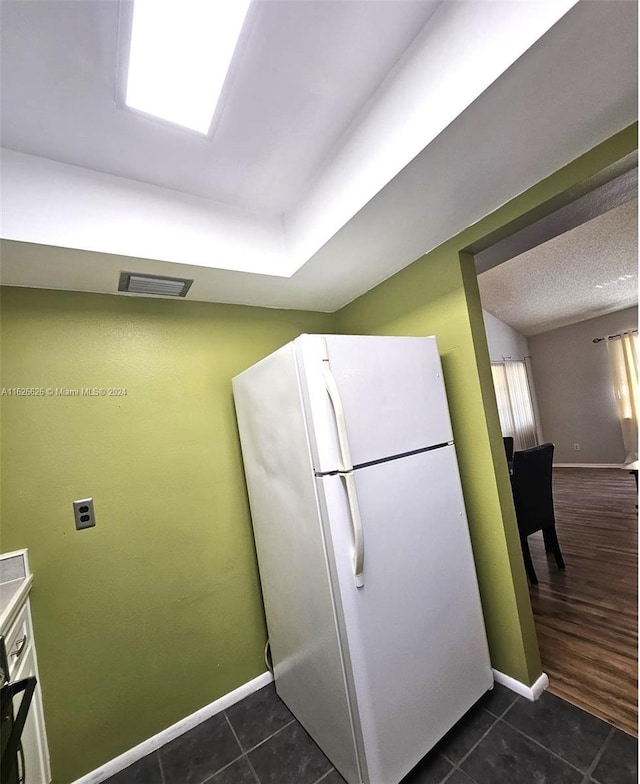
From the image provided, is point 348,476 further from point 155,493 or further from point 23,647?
point 23,647

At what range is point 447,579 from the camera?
60.6 inches

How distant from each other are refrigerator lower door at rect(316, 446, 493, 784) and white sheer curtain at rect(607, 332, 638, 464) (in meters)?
5.71

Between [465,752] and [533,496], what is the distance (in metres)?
1.79

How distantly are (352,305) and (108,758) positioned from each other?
258cm

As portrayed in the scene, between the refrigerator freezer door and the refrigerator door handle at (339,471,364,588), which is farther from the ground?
the refrigerator freezer door

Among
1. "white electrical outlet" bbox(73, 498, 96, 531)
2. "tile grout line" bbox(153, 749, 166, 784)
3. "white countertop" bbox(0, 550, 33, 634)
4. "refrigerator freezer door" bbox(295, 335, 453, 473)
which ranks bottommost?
"tile grout line" bbox(153, 749, 166, 784)

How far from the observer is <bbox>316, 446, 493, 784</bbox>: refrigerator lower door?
1.27m

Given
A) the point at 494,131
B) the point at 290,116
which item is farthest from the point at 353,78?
the point at 494,131

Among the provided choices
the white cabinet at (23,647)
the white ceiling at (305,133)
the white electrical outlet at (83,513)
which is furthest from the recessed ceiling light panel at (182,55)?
the white cabinet at (23,647)

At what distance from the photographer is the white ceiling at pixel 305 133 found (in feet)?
→ 3.08

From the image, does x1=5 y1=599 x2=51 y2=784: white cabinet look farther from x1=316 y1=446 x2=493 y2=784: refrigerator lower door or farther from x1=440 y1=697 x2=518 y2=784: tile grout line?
x1=440 y1=697 x2=518 y2=784: tile grout line

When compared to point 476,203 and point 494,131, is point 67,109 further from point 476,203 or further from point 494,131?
point 476,203

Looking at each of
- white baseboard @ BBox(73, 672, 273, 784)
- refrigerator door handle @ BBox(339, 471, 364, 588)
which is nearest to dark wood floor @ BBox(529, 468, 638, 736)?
refrigerator door handle @ BBox(339, 471, 364, 588)

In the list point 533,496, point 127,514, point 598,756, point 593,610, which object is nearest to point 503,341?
point 533,496
